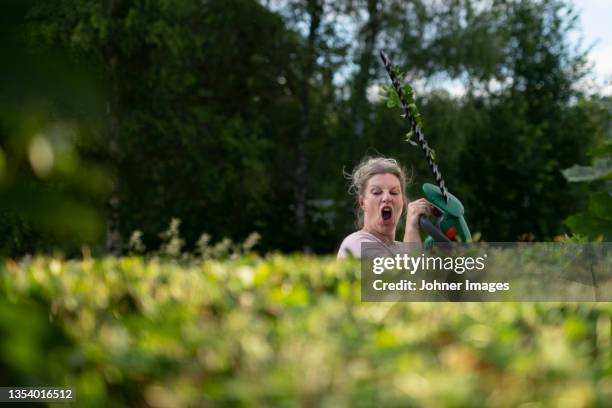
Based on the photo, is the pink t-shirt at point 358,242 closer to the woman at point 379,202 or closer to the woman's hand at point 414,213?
the woman at point 379,202

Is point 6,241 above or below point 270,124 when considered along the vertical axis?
below

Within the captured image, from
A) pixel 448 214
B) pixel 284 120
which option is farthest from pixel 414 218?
pixel 284 120

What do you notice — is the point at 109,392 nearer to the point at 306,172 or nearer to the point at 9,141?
the point at 9,141

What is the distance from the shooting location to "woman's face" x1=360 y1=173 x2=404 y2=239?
191 inches

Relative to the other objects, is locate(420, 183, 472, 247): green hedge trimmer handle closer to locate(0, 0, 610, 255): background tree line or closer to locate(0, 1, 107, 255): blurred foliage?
locate(0, 1, 107, 255): blurred foliage

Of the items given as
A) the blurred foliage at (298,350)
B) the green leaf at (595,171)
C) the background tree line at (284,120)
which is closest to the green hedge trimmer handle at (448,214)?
the blurred foliage at (298,350)

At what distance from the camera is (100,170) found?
4.33 ft

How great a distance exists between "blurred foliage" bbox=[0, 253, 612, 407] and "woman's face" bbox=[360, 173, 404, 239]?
207 cm

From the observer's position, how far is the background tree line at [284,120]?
18.5m

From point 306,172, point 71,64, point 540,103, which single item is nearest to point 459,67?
point 306,172

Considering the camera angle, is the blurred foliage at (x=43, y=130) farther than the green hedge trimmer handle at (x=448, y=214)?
No

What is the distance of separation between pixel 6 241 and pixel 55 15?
479 centimetres

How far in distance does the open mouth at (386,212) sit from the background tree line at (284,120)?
11426mm

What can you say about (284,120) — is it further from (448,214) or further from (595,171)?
(448,214)
